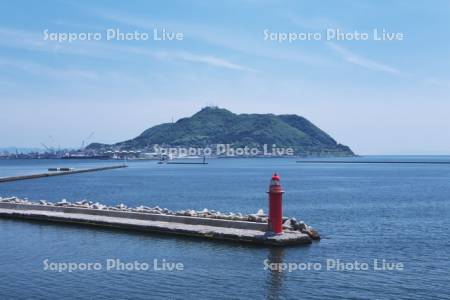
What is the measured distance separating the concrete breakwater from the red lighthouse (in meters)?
0.40

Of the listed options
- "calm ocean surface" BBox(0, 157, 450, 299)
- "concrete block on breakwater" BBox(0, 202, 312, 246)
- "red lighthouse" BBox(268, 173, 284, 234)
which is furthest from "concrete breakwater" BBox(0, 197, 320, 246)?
"calm ocean surface" BBox(0, 157, 450, 299)

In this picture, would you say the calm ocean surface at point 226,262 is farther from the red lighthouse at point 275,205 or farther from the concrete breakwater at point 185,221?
the red lighthouse at point 275,205

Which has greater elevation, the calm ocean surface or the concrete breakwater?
the concrete breakwater

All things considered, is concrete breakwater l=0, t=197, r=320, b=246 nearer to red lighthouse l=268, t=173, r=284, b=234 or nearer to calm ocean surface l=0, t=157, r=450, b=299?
red lighthouse l=268, t=173, r=284, b=234

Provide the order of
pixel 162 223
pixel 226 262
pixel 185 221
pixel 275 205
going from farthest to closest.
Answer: pixel 162 223 → pixel 185 221 → pixel 275 205 → pixel 226 262

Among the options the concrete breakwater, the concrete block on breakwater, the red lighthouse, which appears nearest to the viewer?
the red lighthouse

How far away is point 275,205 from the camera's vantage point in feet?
82.1

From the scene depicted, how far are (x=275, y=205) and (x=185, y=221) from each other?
6463mm

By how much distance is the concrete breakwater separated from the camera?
2594cm

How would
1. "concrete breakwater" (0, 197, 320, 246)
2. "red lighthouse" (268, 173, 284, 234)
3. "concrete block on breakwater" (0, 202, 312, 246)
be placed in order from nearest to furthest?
1. "red lighthouse" (268, 173, 284, 234)
2. "concrete block on breakwater" (0, 202, 312, 246)
3. "concrete breakwater" (0, 197, 320, 246)

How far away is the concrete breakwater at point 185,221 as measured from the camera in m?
25.9

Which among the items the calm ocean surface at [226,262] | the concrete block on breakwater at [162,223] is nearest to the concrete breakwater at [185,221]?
the concrete block on breakwater at [162,223]

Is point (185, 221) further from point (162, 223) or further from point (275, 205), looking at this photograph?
point (275, 205)

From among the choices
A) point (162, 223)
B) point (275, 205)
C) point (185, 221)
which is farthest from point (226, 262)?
point (162, 223)
